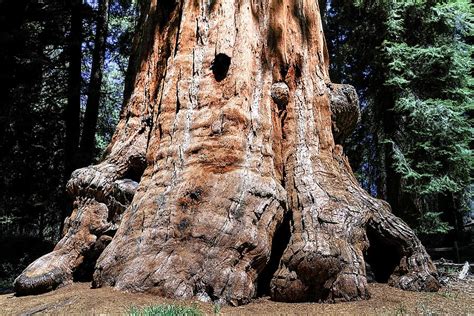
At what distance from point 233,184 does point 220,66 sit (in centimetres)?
156

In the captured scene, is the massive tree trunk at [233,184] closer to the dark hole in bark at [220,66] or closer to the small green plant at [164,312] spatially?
the dark hole in bark at [220,66]

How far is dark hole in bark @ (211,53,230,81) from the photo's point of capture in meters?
5.52

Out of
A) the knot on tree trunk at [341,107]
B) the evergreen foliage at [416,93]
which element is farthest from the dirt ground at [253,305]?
the evergreen foliage at [416,93]

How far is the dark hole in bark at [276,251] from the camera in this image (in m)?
5.21

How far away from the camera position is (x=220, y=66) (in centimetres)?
557

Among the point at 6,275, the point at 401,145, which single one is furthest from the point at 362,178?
the point at 6,275

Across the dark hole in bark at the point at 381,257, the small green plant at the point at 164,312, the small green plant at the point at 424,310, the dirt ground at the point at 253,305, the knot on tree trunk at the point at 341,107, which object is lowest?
the dirt ground at the point at 253,305

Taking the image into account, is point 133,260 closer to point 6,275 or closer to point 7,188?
point 6,275

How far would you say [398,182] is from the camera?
11.9 metres

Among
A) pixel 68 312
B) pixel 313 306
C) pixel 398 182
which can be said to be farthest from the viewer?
pixel 398 182

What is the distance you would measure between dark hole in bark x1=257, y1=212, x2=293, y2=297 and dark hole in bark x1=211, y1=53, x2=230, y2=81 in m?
1.75

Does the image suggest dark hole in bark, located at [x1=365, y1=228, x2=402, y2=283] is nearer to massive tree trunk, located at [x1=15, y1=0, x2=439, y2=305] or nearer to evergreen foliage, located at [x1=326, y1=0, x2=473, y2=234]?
massive tree trunk, located at [x1=15, y1=0, x2=439, y2=305]

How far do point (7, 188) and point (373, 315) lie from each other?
1341cm

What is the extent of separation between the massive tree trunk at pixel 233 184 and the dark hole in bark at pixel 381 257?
2 cm
